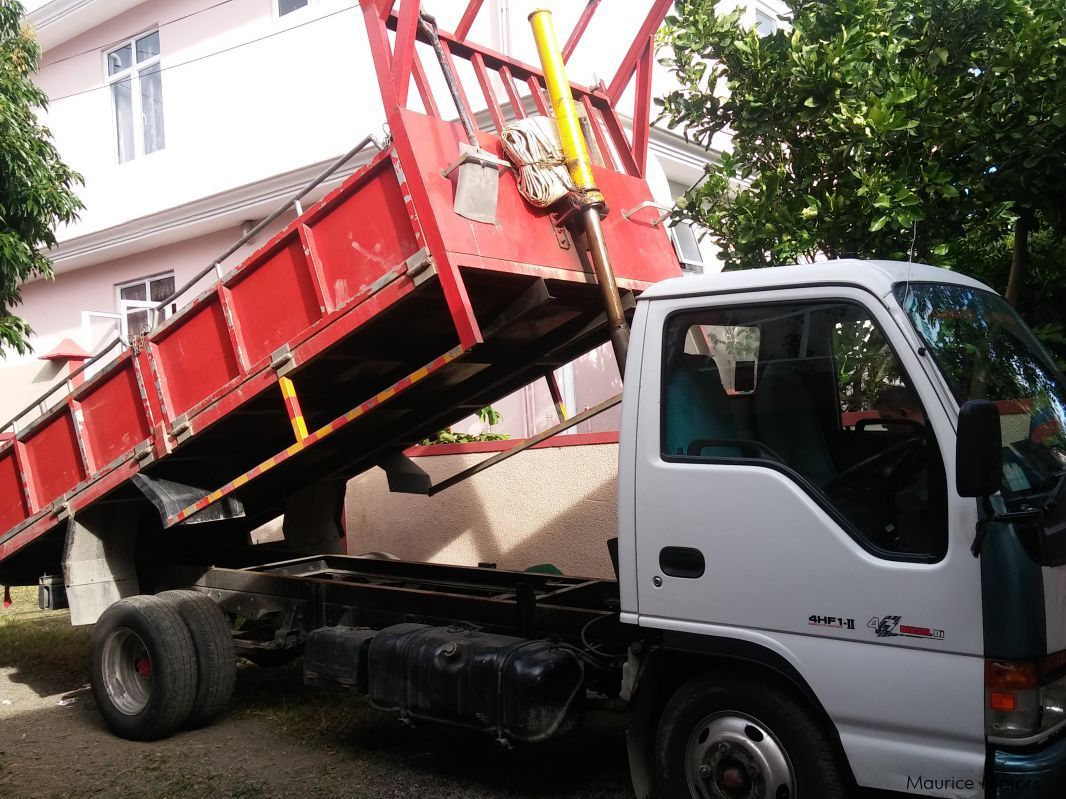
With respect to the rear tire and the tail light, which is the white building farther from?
the tail light

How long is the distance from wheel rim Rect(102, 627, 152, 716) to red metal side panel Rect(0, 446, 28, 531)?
1217 millimetres

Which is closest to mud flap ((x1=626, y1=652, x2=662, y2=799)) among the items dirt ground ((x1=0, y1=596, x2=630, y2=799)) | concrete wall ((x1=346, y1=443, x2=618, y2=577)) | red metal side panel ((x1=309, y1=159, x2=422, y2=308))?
dirt ground ((x1=0, y1=596, x2=630, y2=799))

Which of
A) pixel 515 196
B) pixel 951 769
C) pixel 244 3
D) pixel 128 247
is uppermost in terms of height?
pixel 244 3

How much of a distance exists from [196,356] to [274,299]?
691 mm

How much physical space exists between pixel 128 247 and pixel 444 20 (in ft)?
19.9

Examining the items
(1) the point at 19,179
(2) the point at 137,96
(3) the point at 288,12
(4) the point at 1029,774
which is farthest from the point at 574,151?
(2) the point at 137,96

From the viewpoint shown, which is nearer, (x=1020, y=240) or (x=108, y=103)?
(x=1020, y=240)

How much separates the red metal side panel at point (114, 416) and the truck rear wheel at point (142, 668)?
0.91m

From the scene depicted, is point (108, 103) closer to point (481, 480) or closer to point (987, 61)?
point (481, 480)

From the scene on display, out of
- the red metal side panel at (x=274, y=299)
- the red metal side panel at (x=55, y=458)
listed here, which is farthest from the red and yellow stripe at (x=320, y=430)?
the red metal side panel at (x=55, y=458)

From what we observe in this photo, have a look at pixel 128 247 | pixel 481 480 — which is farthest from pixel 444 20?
pixel 128 247

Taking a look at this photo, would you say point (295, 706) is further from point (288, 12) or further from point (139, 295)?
point (139, 295)

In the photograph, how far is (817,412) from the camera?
12.2ft

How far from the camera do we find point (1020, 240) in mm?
5578
